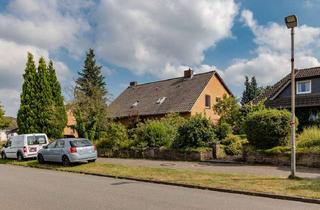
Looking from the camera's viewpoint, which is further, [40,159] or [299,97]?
[299,97]

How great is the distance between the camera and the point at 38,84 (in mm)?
31281

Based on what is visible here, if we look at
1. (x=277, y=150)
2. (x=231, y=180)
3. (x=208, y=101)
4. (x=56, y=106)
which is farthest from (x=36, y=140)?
(x=208, y=101)

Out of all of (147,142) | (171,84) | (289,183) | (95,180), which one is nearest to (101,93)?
(147,142)

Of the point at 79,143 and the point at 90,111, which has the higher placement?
the point at 90,111

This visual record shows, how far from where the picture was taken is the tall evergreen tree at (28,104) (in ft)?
100

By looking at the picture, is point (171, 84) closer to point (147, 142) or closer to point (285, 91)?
point (285, 91)

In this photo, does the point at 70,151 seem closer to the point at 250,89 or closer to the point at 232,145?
the point at 232,145

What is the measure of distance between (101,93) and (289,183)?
22873 millimetres

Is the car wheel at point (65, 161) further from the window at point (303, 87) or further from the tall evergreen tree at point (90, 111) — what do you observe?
the window at point (303, 87)

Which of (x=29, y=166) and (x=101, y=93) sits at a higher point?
(x=101, y=93)

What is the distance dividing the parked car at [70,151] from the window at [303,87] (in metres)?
19.5

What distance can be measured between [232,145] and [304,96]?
13.7m

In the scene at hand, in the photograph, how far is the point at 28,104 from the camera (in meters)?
30.8

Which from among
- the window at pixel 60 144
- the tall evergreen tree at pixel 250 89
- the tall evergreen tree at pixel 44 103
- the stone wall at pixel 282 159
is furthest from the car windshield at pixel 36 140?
the tall evergreen tree at pixel 250 89
